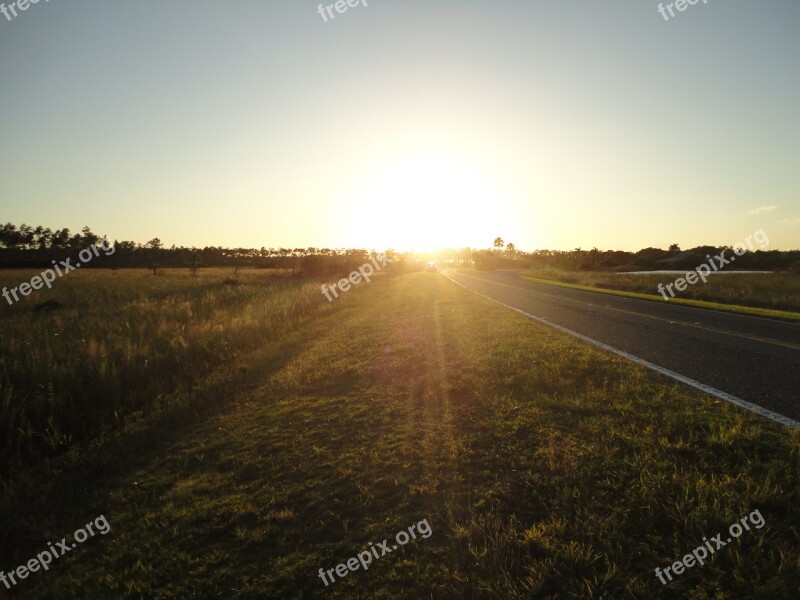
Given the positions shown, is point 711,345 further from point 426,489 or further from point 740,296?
point 740,296

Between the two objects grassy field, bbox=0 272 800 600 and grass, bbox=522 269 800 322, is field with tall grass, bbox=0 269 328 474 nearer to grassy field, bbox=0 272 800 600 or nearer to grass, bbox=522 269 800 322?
grassy field, bbox=0 272 800 600

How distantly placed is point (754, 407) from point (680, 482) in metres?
2.57

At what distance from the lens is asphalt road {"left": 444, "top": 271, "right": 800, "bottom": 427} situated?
5570mm

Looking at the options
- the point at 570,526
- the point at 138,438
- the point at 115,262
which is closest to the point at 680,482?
the point at 570,526

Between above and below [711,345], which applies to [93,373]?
below

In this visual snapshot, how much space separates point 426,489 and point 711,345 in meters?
8.07

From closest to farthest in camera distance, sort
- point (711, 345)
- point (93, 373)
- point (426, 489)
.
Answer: point (426, 489) < point (93, 373) < point (711, 345)

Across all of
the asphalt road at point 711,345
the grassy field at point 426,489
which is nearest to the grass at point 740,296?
the asphalt road at point 711,345

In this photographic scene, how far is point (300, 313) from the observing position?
58.9 ft

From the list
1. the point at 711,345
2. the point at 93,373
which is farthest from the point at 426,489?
the point at 711,345

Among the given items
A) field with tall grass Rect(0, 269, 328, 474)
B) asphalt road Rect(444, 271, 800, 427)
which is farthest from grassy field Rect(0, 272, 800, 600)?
asphalt road Rect(444, 271, 800, 427)

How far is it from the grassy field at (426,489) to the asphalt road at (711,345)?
0.76m

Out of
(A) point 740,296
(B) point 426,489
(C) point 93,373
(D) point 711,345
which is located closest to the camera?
(B) point 426,489

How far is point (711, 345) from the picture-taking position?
8.48 meters
